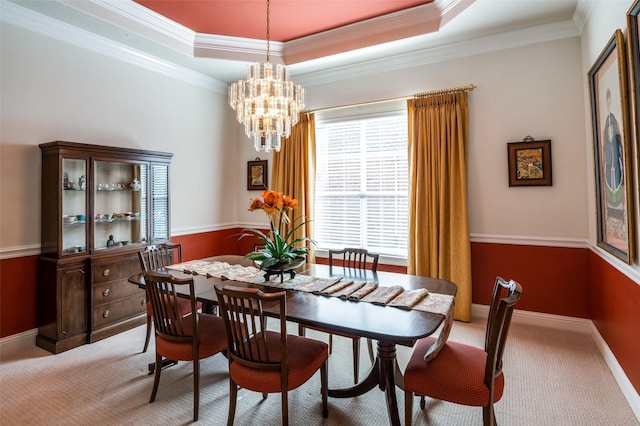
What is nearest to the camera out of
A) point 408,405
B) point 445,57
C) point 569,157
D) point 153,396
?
point 408,405

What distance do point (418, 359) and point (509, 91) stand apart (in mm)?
3100

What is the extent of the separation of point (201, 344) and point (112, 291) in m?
1.81

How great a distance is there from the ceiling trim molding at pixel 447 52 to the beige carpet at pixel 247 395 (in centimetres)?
307

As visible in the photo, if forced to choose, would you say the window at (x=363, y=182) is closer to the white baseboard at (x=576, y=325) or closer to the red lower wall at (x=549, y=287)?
the red lower wall at (x=549, y=287)

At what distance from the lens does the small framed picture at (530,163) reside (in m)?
3.40

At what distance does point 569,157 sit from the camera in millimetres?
3334

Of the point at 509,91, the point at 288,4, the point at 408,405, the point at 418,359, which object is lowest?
the point at 408,405

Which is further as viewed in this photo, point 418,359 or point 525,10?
point 525,10

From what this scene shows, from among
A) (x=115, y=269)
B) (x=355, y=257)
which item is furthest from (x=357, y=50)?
(x=115, y=269)

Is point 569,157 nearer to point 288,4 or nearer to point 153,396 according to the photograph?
point 288,4

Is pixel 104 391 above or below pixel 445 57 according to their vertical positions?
below

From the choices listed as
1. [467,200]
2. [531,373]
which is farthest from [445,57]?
[531,373]

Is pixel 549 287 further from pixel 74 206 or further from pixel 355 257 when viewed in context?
pixel 74 206

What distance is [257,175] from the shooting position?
202 inches
